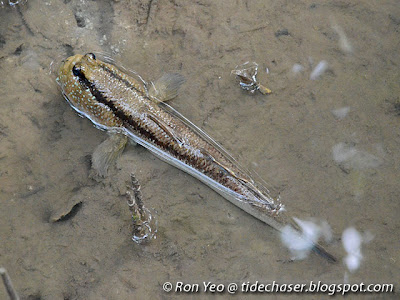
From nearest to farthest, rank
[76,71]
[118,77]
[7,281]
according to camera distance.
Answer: [7,281] → [76,71] → [118,77]

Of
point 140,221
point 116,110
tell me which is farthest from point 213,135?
point 140,221

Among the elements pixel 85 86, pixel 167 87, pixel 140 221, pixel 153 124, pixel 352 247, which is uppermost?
Result: pixel 85 86

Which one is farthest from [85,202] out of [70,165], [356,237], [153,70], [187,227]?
[356,237]

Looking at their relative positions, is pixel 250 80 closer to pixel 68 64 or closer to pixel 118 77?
pixel 118 77

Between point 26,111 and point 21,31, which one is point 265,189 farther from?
point 21,31

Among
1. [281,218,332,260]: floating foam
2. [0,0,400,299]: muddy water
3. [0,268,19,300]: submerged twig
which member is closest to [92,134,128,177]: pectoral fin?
[0,0,400,299]: muddy water

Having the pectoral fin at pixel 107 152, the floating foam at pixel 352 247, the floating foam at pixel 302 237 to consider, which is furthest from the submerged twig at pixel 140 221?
the floating foam at pixel 352 247

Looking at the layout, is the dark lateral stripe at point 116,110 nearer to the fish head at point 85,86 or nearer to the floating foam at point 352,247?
the fish head at point 85,86

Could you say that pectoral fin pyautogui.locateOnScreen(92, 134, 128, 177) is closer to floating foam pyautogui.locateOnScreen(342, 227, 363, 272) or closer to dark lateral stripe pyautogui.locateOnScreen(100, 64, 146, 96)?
dark lateral stripe pyautogui.locateOnScreen(100, 64, 146, 96)
